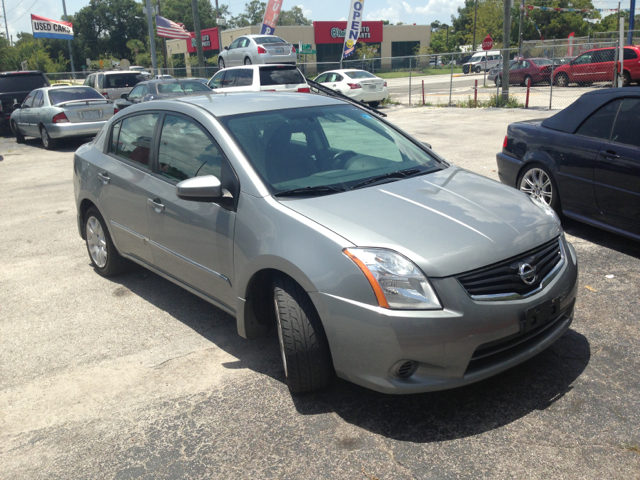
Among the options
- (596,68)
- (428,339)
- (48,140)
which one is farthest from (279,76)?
(428,339)

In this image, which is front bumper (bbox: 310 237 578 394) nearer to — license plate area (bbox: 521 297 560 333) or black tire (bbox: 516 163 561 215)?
license plate area (bbox: 521 297 560 333)

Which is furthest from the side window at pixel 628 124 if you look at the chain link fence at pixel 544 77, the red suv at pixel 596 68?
the red suv at pixel 596 68

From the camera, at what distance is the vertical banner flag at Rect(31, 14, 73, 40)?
3859 centimetres

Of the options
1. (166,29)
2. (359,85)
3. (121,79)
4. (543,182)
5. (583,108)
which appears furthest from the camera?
(166,29)

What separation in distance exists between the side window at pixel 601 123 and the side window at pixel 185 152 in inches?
154

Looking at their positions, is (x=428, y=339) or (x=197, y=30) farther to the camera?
(x=197, y=30)

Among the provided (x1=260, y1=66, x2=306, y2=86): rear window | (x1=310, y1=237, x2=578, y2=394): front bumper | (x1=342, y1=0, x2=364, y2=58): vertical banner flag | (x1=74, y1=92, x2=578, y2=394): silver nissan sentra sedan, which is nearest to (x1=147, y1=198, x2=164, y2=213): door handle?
(x1=74, y1=92, x2=578, y2=394): silver nissan sentra sedan

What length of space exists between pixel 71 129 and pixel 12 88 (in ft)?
21.1

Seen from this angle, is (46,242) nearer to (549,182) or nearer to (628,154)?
(549,182)

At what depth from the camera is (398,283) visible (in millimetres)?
2879

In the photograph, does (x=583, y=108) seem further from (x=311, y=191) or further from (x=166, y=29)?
(x=166, y=29)

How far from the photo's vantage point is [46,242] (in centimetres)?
684

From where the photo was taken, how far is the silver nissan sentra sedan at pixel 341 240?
289 centimetres

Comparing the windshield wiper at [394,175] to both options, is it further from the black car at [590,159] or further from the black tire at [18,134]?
the black tire at [18,134]
